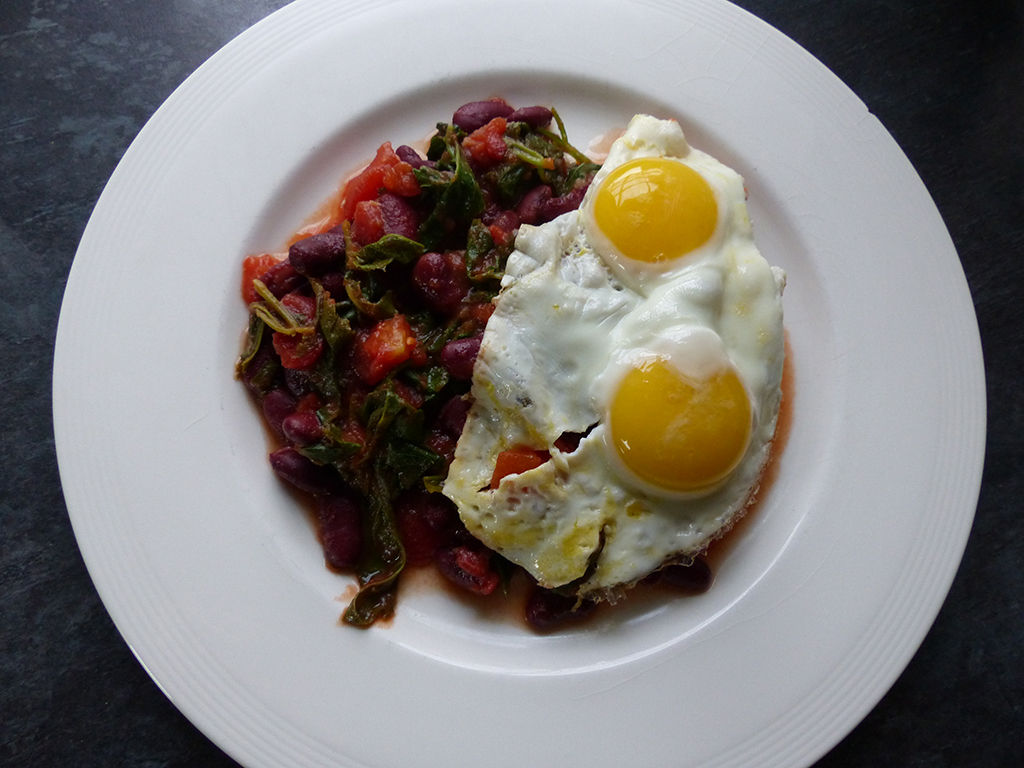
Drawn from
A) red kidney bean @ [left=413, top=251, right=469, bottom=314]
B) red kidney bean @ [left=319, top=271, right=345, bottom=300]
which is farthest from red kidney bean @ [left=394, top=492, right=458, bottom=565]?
red kidney bean @ [left=319, top=271, right=345, bottom=300]

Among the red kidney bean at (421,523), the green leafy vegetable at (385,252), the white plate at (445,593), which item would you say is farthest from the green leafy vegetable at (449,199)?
the red kidney bean at (421,523)

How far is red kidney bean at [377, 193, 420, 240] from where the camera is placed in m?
4.04

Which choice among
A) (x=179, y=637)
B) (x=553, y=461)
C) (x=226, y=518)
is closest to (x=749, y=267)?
(x=553, y=461)

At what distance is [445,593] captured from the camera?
4.14 m

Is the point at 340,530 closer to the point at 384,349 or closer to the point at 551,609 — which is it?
the point at 384,349

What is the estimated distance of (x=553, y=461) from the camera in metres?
3.58

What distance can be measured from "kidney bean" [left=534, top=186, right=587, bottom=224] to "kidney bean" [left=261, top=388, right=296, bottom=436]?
5.14ft

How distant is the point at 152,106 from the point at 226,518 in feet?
8.30

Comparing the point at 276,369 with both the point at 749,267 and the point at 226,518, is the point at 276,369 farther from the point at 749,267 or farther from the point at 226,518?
the point at 749,267

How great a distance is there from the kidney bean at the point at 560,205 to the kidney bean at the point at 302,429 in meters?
1.54

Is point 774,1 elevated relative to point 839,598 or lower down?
elevated

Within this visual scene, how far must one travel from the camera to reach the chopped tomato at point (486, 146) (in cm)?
420

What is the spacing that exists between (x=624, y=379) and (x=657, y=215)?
749mm

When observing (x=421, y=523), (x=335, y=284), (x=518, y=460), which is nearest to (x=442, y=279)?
(x=335, y=284)
